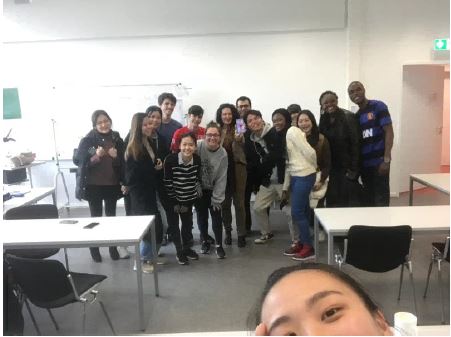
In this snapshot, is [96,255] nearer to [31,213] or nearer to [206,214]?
[31,213]

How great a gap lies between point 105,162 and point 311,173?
191 centimetres

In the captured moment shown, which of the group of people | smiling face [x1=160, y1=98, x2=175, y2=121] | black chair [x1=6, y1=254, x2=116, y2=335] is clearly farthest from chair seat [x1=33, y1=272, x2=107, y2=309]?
smiling face [x1=160, y1=98, x2=175, y2=121]

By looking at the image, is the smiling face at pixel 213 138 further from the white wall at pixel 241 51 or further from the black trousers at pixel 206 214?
the white wall at pixel 241 51

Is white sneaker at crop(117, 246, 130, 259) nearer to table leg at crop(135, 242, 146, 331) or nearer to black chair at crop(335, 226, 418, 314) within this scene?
table leg at crop(135, 242, 146, 331)

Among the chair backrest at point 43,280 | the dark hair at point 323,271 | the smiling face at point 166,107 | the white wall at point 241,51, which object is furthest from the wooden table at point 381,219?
the white wall at point 241,51

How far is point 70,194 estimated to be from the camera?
6195mm

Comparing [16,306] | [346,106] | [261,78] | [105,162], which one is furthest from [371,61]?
[16,306]

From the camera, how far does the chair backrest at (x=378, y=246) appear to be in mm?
2428

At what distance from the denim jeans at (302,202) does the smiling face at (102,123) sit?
1798 mm

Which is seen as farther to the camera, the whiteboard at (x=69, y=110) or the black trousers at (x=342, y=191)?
the whiteboard at (x=69, y=110)

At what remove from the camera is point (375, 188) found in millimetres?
3943

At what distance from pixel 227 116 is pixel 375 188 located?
1.66 meters

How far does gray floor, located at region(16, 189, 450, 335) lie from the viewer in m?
2.72

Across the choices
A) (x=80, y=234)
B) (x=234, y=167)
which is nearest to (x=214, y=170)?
(x=234, y=167)
